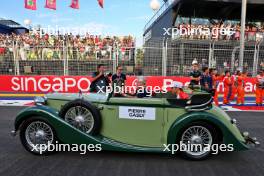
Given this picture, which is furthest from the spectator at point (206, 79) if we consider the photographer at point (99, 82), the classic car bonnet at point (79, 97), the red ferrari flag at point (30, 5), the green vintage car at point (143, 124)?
the red ferrari flag at point (30, 5)

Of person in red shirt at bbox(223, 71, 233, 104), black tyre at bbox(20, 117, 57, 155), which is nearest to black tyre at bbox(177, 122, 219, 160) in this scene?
black tyre at bbox(20, 117, 57, 155)

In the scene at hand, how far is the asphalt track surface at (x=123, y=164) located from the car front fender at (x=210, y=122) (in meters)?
0.35

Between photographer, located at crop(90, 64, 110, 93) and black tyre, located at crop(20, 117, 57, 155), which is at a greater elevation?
photographer, located at crop(90, 64, 110, 93)

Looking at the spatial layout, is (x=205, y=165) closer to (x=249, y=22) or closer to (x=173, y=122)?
(x=173, y=122)

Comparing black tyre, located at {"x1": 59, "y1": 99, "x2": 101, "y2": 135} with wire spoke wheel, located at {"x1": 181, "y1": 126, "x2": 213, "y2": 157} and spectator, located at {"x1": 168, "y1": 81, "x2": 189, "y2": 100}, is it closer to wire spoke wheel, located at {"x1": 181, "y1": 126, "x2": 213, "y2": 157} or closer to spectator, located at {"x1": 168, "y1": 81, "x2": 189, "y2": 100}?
spectator, located at {"x1": 168, "y1": 81, "x2": 189, "y2": 100}

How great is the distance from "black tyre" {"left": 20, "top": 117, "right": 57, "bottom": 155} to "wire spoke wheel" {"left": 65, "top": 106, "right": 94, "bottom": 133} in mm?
352

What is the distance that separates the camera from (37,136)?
439cm

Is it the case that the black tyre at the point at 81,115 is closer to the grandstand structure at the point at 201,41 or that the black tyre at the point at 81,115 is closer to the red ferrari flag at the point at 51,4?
the grandstand structure at the point at 201,41

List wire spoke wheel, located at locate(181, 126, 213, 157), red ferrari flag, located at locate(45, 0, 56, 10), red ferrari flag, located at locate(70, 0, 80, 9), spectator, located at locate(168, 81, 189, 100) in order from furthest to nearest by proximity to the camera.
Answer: red ferrari flag, located at locate(70, 0, 80, 9) → red ferrari flag, located at locate(45, 0, 56, 10) → spectator, located at locate(168, 81, 189, 100) → wire spoke wheel, located at locate(181, 126, 213, 157)

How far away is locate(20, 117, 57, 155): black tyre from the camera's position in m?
4.38

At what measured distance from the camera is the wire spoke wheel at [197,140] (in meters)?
4.23

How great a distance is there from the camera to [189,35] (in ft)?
54.3

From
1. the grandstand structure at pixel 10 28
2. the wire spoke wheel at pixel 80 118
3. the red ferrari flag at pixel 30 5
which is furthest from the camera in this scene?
the grandstand structure at pixel 10 28

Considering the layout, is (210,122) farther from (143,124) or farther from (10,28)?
(10,28)
